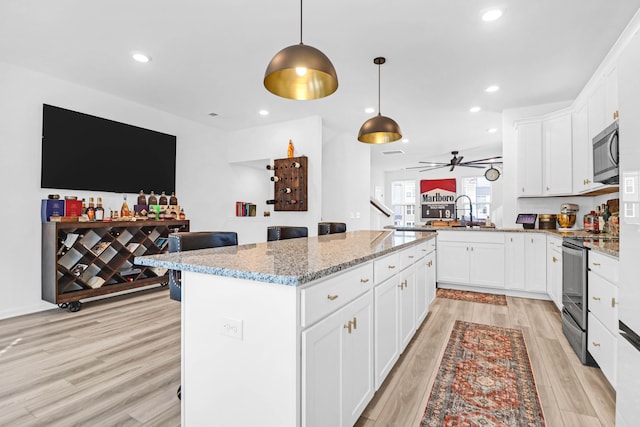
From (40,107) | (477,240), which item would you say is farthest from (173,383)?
(477,240)

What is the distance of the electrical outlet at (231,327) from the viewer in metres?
1.24

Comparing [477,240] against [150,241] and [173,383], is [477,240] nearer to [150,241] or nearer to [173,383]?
[173,383]

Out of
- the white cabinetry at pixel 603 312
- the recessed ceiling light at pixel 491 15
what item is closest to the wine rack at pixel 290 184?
the recessed ceiling light at pixel 491 15

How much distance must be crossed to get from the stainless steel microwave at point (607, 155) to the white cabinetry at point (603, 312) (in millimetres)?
682

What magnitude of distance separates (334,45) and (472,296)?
3520 millimetres

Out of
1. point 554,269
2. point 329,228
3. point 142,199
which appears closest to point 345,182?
point 329,228

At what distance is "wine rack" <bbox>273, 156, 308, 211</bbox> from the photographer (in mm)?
5137

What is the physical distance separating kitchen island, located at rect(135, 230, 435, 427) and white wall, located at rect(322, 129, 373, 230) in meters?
4.35

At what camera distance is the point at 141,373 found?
7.10 feet

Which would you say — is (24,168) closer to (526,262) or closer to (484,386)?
(484,386)

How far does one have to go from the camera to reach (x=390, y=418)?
5.57ft

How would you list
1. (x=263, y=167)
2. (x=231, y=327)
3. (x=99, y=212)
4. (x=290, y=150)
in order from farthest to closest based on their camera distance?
(x=263, y=167) → (x=290, y=150) → (x=99, y=212) → (x=231, y=327)

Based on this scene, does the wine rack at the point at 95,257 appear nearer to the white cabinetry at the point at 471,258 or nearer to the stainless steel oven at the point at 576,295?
the white cabinetry at the point at 471,258

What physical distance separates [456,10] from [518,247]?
9.93ft
